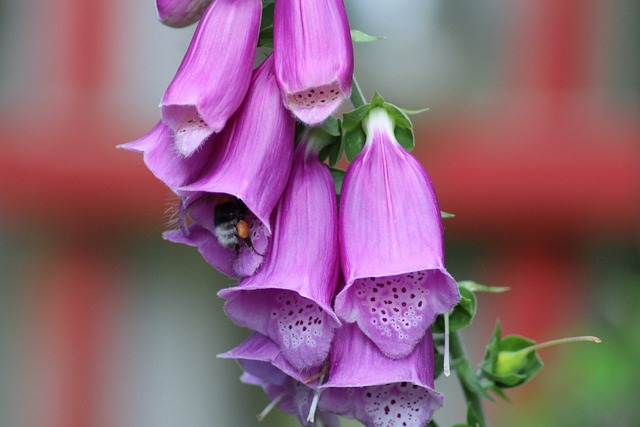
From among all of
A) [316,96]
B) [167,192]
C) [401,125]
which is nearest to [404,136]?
[401,125]

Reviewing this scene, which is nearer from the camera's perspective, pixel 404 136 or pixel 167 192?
pixel 404 136

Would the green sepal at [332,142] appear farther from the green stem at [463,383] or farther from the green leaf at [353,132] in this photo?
the green stem at [463,383]

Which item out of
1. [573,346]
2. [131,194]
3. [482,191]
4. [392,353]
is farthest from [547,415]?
Answer: [131,194]

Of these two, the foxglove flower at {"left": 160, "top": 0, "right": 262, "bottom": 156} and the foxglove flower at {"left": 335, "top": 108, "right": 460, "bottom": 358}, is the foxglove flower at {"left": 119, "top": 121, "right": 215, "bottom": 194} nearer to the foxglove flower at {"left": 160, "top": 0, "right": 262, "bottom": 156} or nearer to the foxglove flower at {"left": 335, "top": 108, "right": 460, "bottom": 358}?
the foxglove flower at {"left": 160, "top": 0, "right": 262, "bottom": 156}

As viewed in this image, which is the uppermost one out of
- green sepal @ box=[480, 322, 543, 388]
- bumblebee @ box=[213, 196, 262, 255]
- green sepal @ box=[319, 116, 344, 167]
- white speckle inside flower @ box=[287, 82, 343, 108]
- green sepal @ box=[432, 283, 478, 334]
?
white speckle inside flower @ box=[287, 82, 343, 108]

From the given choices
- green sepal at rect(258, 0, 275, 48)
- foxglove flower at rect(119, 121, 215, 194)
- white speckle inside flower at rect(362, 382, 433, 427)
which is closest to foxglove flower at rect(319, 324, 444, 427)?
white speckle inside flower at rect(362, 382, 433, 427)

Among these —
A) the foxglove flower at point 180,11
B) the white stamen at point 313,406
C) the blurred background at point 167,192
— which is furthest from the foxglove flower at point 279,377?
the blurred background at point 167,192

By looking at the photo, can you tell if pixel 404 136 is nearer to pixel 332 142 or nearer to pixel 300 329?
pixel 332 142
